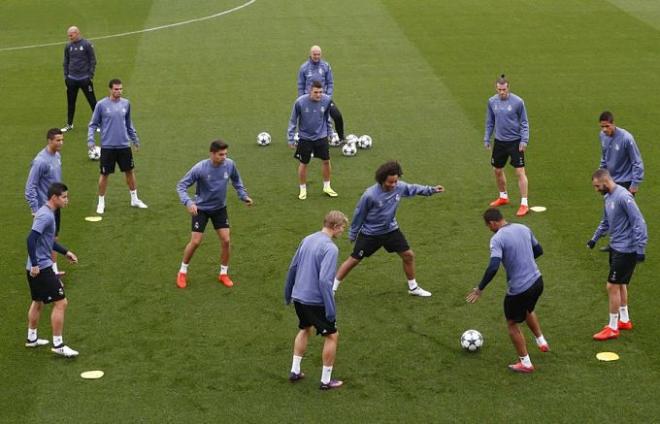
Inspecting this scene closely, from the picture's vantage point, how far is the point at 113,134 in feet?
65.1

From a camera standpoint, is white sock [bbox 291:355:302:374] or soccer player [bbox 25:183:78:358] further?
soccer player [bbox 25:183:78:358]

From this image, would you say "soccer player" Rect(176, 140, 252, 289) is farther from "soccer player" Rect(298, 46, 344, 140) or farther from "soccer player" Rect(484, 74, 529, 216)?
"soccer player" Rect(298, 46, 344, 140)

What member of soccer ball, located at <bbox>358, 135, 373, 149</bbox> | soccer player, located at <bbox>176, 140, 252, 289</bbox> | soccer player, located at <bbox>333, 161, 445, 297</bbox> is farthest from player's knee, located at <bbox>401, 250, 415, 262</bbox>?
soccer ball, located at <bbox>358, 135, 373, 149</bbox>

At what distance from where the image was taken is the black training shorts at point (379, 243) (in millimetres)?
15734

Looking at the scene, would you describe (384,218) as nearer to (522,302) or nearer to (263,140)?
(522,302)

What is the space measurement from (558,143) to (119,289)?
37.2 feet

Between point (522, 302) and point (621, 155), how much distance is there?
4233 millimetres

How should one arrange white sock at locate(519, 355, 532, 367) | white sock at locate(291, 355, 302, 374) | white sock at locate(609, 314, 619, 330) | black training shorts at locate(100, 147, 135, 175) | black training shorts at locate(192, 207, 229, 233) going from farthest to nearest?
black training shorts at locate(100, 147, 135, 175), black training shorts at locate(192, 207, 229, 233), white sock at locate(609, 314, 619, 330), white sock at locate(519, 355, 532, 367), white sock at locate(291, 355, 302, 374)

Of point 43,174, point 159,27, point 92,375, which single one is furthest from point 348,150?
point 159,27

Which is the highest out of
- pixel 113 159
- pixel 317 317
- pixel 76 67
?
pixel 76 67

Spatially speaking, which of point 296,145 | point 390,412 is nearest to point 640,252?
point 390,412

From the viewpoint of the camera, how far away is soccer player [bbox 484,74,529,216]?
19.3 m

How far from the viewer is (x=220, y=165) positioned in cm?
1628

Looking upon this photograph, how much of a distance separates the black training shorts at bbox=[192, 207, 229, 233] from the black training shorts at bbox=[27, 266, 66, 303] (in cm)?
298
